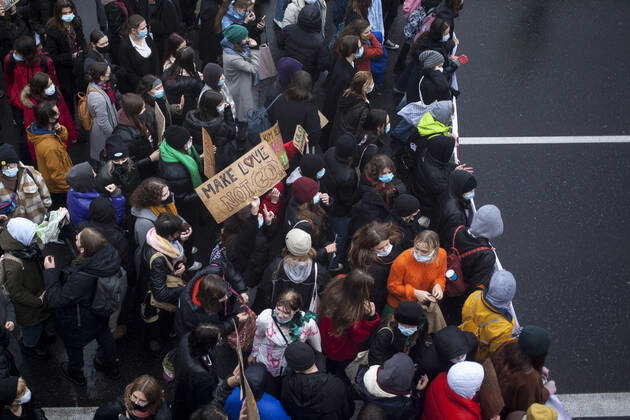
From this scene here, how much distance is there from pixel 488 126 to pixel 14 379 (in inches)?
276

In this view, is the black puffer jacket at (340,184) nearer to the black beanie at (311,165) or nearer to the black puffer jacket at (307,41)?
the black beanie at (311,165)

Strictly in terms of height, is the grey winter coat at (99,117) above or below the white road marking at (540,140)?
above

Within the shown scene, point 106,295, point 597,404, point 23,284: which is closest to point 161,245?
point 106,295

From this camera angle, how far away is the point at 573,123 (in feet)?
32.7

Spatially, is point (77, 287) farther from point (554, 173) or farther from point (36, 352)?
point (554, 173)

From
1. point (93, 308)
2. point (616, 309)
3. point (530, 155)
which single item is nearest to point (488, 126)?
point (530, 155)

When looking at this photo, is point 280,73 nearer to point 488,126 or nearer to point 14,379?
point 488,126

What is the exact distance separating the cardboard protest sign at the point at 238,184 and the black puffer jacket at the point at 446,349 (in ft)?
6.94

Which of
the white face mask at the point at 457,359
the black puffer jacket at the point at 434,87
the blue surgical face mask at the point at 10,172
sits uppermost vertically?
the blue surgical face mask at the point at 10,172

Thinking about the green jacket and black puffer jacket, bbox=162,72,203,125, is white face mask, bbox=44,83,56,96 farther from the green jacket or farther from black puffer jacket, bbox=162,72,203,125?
the green jacket

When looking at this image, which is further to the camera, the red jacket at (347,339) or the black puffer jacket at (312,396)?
the red jacket at (347,339)

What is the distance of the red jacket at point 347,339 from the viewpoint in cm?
590

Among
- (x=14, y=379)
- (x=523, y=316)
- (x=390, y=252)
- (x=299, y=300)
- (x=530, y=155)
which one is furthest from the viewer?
(x=530, y=155)

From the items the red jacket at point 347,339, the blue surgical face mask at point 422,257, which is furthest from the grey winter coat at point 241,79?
the red jacket at point 347,339
